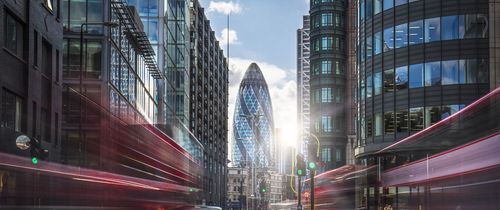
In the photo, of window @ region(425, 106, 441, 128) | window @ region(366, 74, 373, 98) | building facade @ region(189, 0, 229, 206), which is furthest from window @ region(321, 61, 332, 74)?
window @ region(425, 106, 441, 128)

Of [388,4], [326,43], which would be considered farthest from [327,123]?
[388,4]

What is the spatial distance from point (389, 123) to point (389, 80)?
347cm

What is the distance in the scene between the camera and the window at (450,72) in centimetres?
5294

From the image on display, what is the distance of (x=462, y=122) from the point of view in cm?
1228

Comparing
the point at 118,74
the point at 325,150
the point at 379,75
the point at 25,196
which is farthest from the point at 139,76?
the point at 25,196

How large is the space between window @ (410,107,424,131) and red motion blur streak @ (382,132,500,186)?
128ft

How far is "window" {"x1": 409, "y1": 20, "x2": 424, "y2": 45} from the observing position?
5503cm

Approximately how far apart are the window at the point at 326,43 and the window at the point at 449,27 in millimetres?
42706

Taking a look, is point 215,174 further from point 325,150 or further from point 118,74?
point 118,74

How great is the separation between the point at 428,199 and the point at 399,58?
44495 millimetres

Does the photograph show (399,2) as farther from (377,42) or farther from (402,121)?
(402,121)

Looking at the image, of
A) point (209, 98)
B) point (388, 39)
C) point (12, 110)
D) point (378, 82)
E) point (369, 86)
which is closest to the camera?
point (12, 110)

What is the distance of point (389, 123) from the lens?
57.8 meters

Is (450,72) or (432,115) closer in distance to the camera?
(450,72)
